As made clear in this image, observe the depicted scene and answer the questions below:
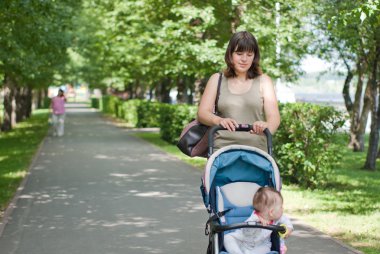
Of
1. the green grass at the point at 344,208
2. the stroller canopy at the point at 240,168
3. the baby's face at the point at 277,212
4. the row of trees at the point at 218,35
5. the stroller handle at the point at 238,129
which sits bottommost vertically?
the green grass at the point at 344,208

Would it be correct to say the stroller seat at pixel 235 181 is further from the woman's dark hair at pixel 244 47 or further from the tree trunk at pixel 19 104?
the tree trunk at pixel 19 104

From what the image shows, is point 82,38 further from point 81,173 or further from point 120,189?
point 120,189

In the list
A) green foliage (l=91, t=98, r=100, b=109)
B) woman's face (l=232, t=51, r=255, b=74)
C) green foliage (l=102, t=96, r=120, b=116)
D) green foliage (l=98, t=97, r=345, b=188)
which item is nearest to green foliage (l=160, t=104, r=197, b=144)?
green foliage (l=98, t=97, r=345, b=188)

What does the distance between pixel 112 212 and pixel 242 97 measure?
16.8 ft

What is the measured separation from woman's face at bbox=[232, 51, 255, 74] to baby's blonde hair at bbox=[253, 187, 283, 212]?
105 cm

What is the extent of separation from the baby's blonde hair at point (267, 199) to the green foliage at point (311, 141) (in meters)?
7.92

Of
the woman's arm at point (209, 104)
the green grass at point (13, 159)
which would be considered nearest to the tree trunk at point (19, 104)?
the green grass at point (13, 159)

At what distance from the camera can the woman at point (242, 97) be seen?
5.38m

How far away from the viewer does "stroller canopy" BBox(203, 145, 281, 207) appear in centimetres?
516

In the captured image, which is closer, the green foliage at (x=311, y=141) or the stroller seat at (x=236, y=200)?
the stroller seat at (x=236, y=200)

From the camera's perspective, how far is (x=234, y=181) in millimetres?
5270

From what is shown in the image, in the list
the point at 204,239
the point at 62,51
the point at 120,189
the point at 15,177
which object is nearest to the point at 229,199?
the point at 204,239

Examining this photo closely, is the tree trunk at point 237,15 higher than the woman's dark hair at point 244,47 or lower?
higher

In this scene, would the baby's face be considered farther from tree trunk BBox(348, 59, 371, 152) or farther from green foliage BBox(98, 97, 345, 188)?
tree trunk BBox(348, 59, 371, 152)
